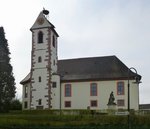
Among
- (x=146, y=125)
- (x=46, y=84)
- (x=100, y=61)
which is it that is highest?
(x=100, y=61)

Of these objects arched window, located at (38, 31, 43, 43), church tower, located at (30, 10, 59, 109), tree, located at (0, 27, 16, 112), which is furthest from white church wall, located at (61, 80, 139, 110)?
tree, located at (0, 27, 16, 112)

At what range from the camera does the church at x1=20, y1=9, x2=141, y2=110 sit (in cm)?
5959

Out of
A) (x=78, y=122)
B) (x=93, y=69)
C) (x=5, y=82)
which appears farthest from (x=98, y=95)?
(x=78, y=122)

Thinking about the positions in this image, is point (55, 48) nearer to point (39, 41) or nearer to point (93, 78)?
point (39, 41)

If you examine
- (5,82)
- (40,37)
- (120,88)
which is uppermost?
(40,37)

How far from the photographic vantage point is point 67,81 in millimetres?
62094

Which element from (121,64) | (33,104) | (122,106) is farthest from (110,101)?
(33,104)

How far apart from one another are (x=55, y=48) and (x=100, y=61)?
829 cm

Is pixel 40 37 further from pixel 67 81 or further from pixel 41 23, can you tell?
pixel 67 81

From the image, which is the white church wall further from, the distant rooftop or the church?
Answer: the distant rooftop

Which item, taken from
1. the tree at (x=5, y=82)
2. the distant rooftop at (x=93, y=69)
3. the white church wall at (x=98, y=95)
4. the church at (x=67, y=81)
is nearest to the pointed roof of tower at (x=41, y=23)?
the church at (x=67, y=81)

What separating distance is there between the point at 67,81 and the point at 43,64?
16.4 feet

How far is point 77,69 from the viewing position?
6444cm

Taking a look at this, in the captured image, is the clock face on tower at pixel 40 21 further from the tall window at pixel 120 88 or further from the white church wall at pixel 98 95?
the tall window at pixel 120 88
